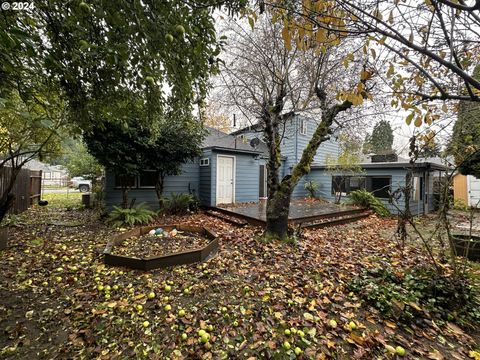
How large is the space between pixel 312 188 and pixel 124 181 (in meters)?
10.1

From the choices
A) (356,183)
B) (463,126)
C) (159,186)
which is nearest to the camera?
(463,126)

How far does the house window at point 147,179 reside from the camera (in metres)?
A: 8.47

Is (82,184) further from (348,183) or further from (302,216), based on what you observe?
(348,183)

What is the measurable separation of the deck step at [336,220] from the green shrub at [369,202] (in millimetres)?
374

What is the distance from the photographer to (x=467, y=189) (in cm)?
1215

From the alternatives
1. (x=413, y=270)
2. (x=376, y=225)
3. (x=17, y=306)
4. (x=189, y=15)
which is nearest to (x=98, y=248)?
(x=17, y=306)

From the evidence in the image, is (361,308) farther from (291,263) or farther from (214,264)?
(214,264)

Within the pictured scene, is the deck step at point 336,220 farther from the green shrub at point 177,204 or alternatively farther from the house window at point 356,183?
the green shrub at point 177,204

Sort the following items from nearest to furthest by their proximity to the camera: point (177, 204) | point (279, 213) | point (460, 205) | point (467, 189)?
point (279, 213)
point (177, 204)
point (460, 205)
point (467, 189)

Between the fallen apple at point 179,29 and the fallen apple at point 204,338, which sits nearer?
the fallen apple at point 179,29

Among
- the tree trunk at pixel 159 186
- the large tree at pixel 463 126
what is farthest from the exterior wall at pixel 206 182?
the large tree at pixel 463 126

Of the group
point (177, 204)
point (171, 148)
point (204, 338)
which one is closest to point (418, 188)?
point (177, 204)

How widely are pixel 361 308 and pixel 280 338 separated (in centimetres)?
117

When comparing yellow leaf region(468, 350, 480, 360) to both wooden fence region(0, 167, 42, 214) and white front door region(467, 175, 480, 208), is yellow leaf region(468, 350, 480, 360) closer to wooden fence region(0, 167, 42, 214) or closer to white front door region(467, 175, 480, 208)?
wooden fence region(0, 167, 42, 214)
